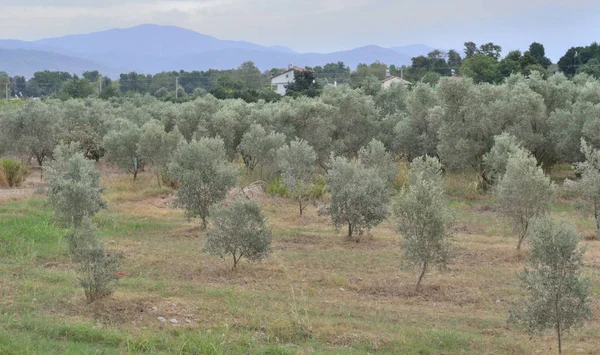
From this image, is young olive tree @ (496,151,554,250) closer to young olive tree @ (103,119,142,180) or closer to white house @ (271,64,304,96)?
young olive tree @ (103,119,142,180)

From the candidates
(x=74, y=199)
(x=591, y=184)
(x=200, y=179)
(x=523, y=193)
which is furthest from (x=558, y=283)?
(x=74, y=199)

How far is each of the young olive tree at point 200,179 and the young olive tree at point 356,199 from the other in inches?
130

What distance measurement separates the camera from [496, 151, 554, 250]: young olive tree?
681 inches

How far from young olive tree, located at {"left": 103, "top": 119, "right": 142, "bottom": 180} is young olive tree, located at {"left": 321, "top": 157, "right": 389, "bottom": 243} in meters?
14.0

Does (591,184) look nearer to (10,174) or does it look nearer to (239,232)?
(239,232)

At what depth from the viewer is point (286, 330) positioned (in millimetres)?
10922

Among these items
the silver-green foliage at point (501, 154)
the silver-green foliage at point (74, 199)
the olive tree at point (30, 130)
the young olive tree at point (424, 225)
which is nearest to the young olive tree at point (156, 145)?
the olive tree at point (30, 130)

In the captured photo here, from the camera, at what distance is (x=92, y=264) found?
1202 centimetres

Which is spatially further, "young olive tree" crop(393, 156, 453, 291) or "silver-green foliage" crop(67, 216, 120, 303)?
"young olive tree" crop(393, 156, 453, 291)

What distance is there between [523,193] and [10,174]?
2223cm

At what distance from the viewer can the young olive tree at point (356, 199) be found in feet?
61.9

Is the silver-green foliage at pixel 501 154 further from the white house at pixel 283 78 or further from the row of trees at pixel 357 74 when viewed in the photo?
the white house at pixel 283 78

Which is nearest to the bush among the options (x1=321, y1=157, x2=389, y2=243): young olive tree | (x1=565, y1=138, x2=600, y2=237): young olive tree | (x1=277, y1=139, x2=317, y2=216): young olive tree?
(x1=277, y1=139, x2=317, y2=216): young olive tree


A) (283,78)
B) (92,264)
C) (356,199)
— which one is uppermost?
(283,78)
